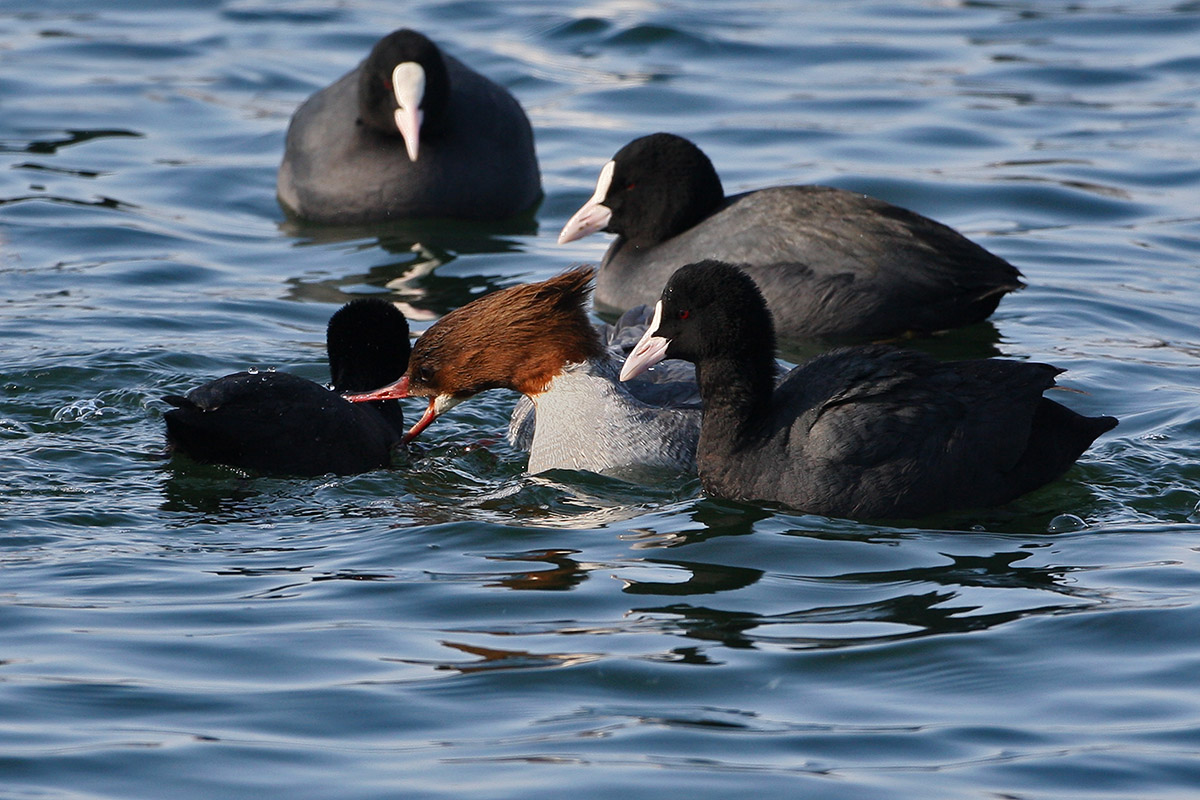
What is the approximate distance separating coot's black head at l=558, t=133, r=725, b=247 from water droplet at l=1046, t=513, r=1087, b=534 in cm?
393

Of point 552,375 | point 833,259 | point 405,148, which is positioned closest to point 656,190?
point 833,259

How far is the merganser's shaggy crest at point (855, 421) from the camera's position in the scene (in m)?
6.75

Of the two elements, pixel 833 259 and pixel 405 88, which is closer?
pixel 833 259

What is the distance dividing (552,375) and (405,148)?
468 centimetres

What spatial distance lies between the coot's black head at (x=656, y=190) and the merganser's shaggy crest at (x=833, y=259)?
0.01 m

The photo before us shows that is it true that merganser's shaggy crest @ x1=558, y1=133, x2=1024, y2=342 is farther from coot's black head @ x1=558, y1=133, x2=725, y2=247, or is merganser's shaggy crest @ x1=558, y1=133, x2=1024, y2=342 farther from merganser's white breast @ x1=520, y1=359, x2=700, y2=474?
merganser's white breast @ x1=520, y1=359, x2=700, y2=474

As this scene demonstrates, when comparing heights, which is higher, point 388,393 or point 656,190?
point 656,190

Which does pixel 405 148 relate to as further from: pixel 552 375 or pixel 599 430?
pixel 599 430

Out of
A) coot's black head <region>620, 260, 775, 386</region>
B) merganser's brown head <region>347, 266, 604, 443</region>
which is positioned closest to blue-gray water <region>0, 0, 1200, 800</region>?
merganser's brown head <region>347, 266, 604, 443</region>

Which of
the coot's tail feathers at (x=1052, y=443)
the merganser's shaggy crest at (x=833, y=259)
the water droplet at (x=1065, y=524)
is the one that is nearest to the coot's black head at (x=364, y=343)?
the merganser's shaggy crest at (x=833, y=259)

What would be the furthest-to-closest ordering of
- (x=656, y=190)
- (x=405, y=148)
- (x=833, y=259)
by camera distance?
(x=405, y=148), (x=656, y=190), (x=833, y=259)

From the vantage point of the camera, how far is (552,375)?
24.7 ft

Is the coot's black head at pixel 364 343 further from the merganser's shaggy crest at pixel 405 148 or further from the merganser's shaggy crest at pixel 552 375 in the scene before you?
the merganser's shaggy crest at pixel 405 148

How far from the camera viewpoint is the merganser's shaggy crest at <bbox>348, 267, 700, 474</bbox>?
742 cm
